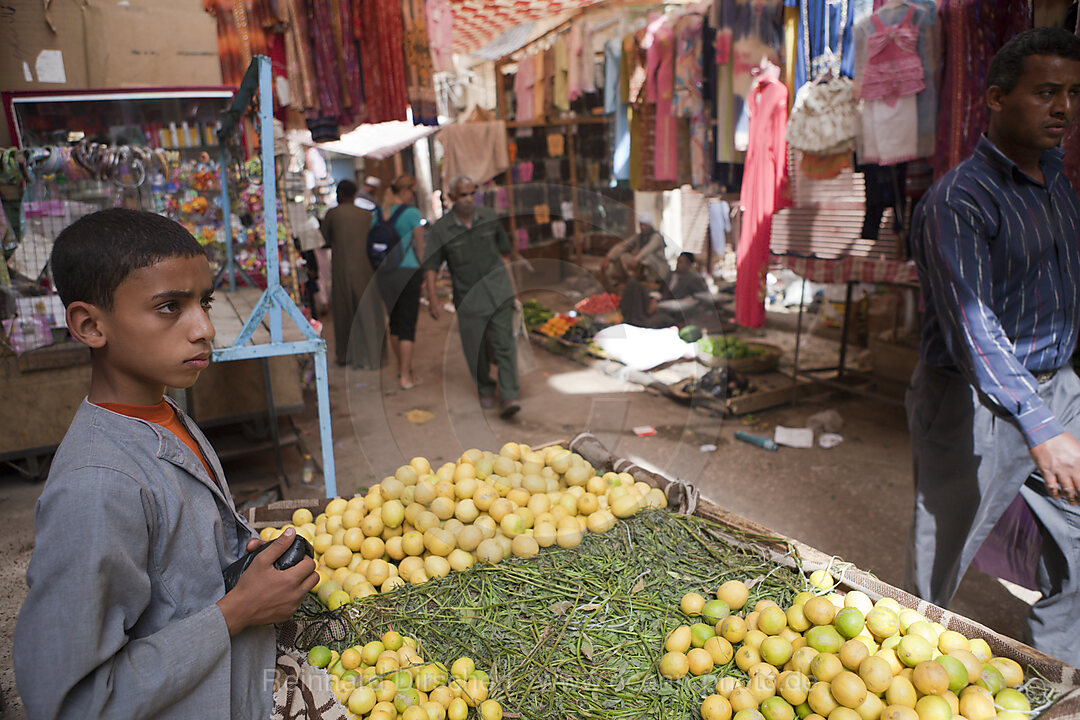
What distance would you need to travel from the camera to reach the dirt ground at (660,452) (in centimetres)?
337

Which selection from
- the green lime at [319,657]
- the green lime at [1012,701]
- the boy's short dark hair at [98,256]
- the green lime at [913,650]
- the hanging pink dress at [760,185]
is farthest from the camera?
the hanging pink dress at [760,185]

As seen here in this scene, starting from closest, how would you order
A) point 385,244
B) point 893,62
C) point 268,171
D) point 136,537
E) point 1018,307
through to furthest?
point 136,537 < point 1018,307 < point 268,171 < point 893,62 < point 385,244

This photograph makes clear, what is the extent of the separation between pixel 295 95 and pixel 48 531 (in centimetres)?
519

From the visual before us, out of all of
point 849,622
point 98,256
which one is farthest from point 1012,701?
point 98,256

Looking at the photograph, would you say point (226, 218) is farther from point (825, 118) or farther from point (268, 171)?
point (825, 118)

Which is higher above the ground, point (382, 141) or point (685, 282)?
point (382, 141)

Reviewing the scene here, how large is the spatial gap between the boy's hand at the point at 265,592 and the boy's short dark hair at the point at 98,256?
51cm

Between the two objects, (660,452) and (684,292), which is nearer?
(660,452)

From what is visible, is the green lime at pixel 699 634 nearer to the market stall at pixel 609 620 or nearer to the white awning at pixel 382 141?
the market stall at pixel 609 620

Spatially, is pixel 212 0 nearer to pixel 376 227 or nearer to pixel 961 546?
pixel 376 227

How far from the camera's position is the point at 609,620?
1.70m

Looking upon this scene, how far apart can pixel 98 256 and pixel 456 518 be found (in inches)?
51.5

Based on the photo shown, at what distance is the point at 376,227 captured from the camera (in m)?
6.78

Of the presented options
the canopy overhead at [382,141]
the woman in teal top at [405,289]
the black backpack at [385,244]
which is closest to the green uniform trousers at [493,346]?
the woman in teal top at [405,289]
